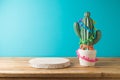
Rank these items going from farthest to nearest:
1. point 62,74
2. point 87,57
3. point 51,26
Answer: point 51,26, point 87,57, point 62,74

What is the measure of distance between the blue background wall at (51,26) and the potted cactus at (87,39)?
0.27 metres

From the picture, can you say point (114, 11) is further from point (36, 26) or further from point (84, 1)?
point (36, 26)

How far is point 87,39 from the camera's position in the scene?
1.37m

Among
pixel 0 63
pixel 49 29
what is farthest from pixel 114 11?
pixel 0 63

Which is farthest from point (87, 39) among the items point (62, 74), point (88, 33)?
point (62, 74)

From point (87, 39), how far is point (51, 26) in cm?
39

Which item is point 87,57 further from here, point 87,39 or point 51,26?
point 51,26

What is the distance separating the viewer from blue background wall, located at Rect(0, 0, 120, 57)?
1636 millimetres

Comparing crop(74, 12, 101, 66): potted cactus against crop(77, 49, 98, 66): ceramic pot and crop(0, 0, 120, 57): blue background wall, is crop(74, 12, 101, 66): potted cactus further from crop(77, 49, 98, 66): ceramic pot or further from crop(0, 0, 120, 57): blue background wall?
crop(0, 0, 120, 57): blue background wall

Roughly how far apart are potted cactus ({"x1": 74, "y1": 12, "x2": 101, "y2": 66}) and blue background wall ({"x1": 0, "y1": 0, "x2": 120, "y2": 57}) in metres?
0.27

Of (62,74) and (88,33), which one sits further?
(88,33)

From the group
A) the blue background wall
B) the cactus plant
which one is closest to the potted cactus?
the cactus plant

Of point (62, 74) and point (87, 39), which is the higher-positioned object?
point (87, 39)

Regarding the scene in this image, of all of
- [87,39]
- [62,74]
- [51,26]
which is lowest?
[62,74]
